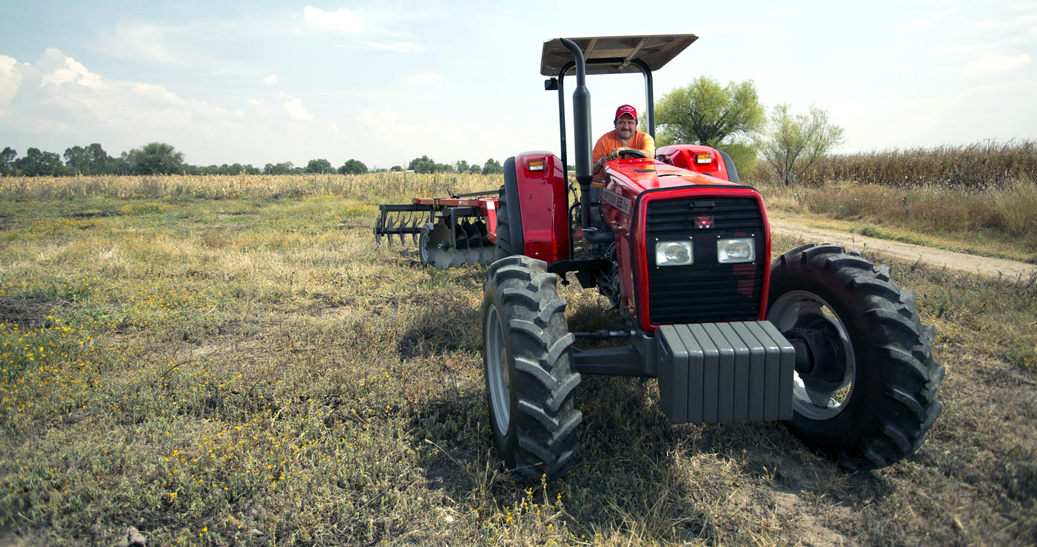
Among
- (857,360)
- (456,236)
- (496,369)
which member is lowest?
(496,369)

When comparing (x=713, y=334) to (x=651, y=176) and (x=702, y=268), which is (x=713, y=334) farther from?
(x=651, y=176)

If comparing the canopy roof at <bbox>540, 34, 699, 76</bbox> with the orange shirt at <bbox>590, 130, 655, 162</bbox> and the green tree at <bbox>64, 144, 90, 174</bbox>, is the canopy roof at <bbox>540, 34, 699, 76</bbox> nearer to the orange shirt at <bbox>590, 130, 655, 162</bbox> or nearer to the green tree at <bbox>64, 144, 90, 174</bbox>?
the orange shirt at <bbox>590, 130, 655, 162</bbox>

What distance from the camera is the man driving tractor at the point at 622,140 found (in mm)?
4656

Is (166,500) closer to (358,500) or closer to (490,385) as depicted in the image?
(358,500)

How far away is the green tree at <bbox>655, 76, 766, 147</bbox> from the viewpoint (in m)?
28.9

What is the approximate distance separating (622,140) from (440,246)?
4128 mm

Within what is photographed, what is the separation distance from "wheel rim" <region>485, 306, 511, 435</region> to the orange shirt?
1802mm

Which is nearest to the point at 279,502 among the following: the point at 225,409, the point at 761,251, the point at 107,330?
the point at 225,409

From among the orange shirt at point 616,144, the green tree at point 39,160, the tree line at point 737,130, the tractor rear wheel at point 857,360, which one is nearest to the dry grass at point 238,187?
the tree line at point 737,130

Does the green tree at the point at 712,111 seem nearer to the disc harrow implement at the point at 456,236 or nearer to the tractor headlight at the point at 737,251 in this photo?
the disc harrow implement at the point at 456,236

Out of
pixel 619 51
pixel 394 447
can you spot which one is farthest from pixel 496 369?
pixel 619 51

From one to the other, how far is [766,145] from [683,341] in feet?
87.6

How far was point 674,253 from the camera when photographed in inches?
123

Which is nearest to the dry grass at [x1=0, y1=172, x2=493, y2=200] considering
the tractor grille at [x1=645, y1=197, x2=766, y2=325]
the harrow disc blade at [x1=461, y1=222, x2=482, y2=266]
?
the harrow disc blade at [x1=461, y1=222, x2=482, y2=266]
